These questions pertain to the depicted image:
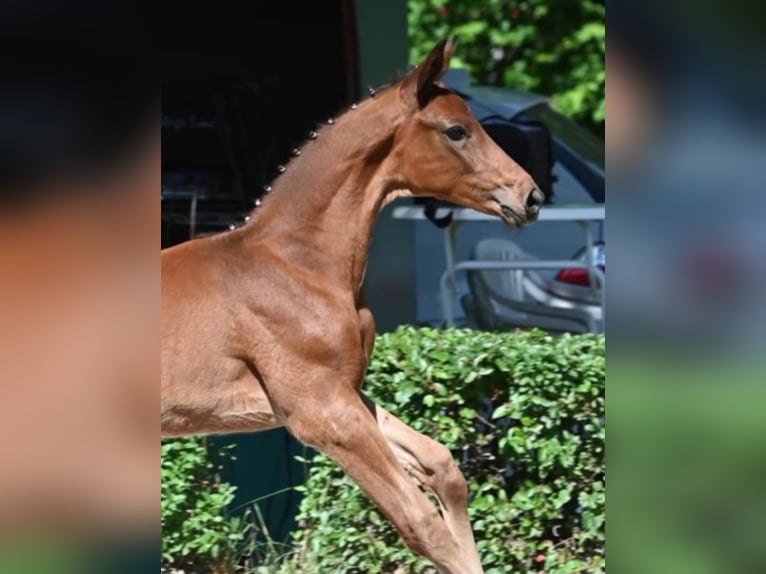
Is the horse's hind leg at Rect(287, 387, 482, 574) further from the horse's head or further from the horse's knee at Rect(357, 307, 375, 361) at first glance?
the horse's head

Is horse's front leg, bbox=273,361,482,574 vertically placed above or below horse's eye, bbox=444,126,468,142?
below

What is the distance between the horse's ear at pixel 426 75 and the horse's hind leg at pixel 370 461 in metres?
0.96

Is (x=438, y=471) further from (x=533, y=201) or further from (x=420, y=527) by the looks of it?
(x=533, y=201)

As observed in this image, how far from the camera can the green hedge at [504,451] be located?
4.77 metres

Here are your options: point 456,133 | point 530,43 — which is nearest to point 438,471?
point 456,133

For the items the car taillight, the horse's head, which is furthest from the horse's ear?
the car taillight

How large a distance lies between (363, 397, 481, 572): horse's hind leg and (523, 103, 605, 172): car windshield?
14.5ft

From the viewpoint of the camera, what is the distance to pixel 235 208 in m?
7.58

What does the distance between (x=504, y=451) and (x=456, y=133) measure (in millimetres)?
1405

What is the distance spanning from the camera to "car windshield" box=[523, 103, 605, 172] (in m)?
8.29

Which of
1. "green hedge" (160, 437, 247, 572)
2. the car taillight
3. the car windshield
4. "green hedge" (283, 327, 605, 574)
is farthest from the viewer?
the car windshield
